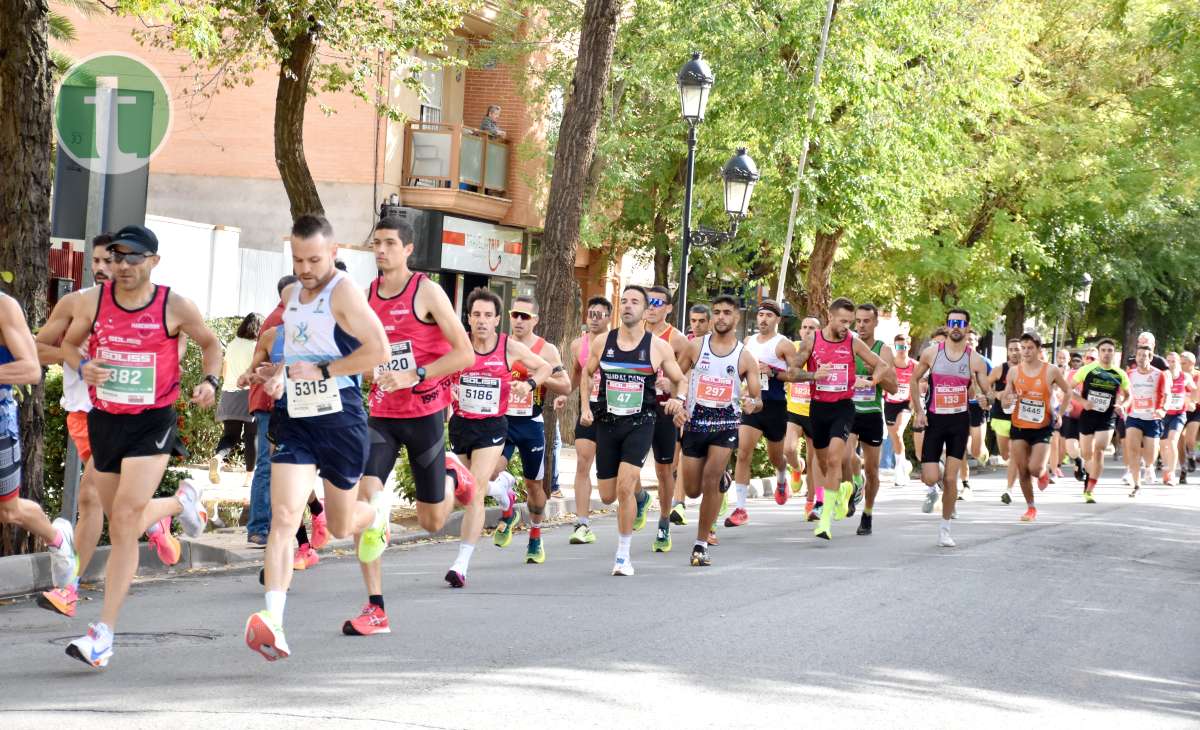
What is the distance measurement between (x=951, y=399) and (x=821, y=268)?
47.2 ft

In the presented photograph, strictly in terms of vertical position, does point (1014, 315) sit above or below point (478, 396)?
above

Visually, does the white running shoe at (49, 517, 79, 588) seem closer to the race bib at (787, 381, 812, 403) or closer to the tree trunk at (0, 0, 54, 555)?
the tree trunk at (0, 0, 54, 555)

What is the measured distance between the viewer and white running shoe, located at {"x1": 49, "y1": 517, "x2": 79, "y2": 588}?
8.04m

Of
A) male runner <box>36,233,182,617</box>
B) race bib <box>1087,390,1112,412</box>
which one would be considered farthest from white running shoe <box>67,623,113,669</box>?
race bib <box>1087,390,1112,412</box>

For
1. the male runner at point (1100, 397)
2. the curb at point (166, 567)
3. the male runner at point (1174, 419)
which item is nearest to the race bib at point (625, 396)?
the curb at point (166, 567)

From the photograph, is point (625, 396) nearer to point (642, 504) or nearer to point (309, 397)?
point (642, 504)

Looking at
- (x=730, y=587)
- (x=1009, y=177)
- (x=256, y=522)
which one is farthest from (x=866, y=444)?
(x=1009, y=177)

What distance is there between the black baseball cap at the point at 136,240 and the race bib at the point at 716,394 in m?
5.06

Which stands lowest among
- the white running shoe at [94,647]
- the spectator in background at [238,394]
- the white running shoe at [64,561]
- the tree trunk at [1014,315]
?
the white running shoe at [94,647]

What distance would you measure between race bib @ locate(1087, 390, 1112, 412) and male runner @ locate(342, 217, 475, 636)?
1562 centimetres

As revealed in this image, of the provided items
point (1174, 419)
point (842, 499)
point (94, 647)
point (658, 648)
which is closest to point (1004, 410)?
point (842, 499)

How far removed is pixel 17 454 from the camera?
823 centimetres

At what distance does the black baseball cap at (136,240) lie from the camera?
713cm

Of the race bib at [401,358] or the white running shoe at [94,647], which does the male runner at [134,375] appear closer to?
the white running shoe at [94,647]
